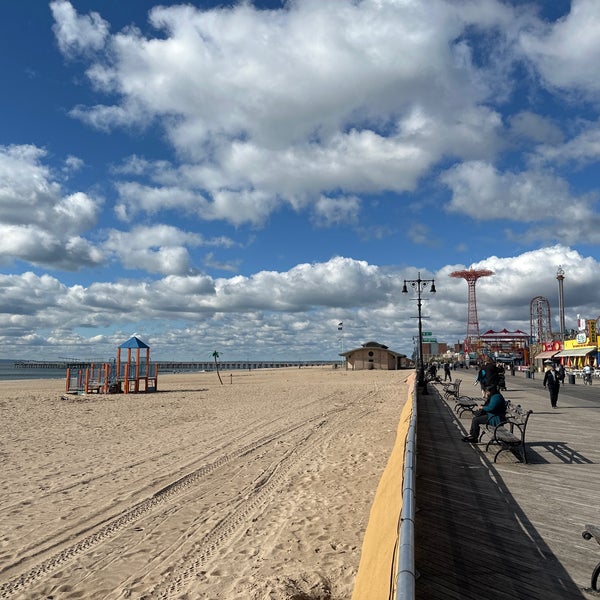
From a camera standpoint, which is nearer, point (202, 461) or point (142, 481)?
point (142, 481)

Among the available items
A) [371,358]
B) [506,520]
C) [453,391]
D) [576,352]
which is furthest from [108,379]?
[371,358]

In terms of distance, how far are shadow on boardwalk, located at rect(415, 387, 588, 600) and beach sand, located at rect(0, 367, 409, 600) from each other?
0.80 meters

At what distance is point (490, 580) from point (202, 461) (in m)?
7.00

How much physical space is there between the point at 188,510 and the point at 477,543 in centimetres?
391

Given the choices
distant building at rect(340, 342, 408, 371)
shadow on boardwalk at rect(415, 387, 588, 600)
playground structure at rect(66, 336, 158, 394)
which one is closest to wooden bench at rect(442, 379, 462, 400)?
shadow on boardwalk at rect(415, 387, 588, 600)

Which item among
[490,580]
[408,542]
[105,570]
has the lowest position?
[105,570]

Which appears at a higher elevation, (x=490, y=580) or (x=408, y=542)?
(x=408, y=542)

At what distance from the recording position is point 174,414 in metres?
18.7

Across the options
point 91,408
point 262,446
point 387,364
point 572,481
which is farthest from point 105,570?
point 387,364

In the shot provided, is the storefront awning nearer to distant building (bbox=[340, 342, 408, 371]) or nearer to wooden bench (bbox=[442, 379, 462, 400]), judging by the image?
distant building (bbox=[340, 342, 408, 371])

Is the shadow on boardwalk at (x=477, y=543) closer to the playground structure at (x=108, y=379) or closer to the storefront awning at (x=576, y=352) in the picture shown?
the playground structure at (x=108, y=379)

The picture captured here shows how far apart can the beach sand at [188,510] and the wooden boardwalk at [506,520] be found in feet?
2.81

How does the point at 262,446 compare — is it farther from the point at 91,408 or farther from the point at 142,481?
the point at 91,408

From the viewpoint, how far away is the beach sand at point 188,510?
187 inches
